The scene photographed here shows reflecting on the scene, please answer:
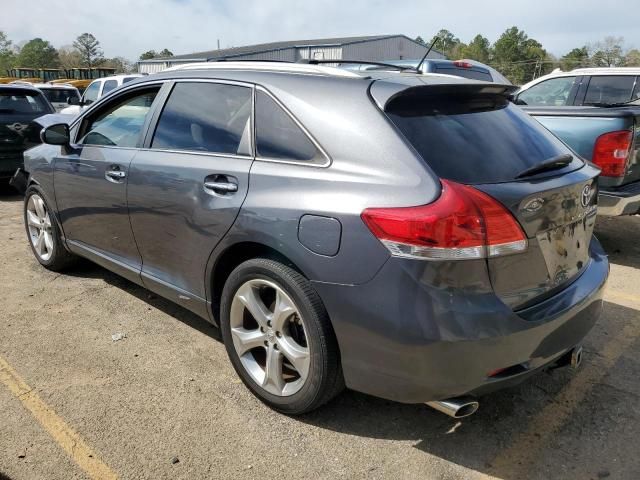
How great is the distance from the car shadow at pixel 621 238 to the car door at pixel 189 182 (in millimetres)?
4083

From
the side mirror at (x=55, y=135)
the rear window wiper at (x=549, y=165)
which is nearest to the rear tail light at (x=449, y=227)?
the rear window wiper at (x=549, y=165)

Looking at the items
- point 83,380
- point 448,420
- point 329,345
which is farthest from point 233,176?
point 448,420

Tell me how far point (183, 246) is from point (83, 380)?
92cm

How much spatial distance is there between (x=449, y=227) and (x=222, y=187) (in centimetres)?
123

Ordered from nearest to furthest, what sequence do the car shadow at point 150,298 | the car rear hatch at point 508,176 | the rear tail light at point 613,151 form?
the car rear hatch at point 508,176
the car shadow at point 150,298
the rear tail light at point 613,151

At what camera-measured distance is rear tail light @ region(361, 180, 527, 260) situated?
Result: 6.82 ft

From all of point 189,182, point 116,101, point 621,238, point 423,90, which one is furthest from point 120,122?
point 621,238

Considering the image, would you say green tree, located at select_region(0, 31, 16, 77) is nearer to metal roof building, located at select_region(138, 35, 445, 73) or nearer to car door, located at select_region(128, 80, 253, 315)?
metal roof building, located at select_region(138, 35, 445, 73)

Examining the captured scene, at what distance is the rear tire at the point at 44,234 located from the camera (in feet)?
14.6

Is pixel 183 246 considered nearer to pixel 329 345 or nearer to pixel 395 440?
pixel 329 345

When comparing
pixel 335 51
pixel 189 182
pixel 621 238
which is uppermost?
pixel 335 51

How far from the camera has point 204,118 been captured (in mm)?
3092

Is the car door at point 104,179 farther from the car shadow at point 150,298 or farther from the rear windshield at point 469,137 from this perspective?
the rear windshield at point 469,137

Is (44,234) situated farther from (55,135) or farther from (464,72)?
(464,72)
